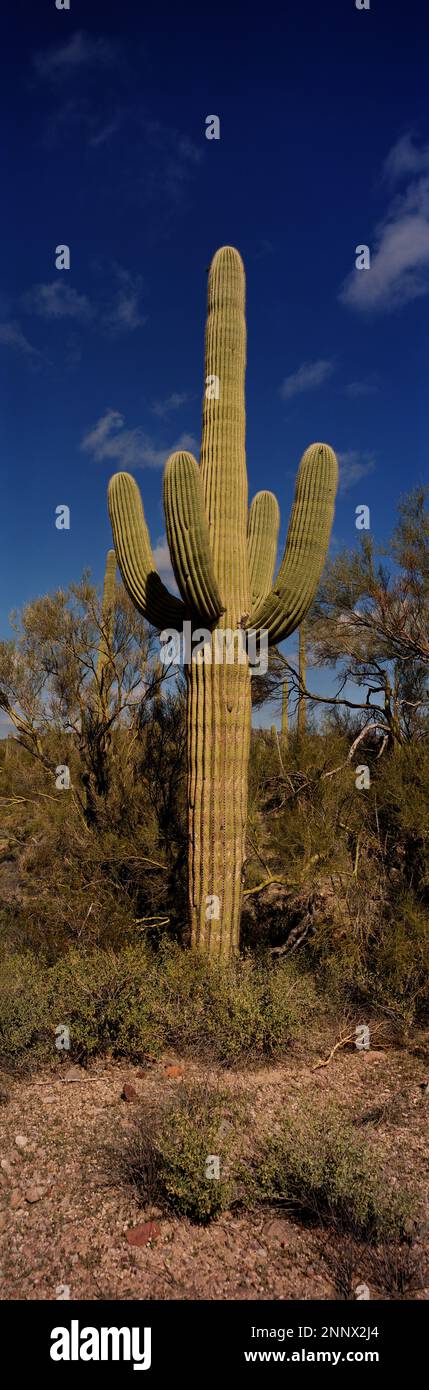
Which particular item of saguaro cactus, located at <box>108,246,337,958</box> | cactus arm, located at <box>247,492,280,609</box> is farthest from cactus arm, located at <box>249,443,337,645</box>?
cactus arm, located at <box>247,492,280,609</box>

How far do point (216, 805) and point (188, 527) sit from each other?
2183mm

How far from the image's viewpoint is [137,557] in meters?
6.39

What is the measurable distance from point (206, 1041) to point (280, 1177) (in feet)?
5.68

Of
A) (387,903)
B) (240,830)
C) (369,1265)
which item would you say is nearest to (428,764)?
(387,903)

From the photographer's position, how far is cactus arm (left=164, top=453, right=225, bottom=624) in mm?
5523

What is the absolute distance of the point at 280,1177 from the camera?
3.41 meters

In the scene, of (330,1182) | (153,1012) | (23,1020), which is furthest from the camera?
(153,1012)

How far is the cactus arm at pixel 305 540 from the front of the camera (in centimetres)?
607

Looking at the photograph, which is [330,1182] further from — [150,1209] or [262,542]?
[262,542]
